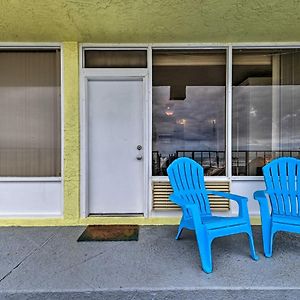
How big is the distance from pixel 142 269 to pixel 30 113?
2.55 meters

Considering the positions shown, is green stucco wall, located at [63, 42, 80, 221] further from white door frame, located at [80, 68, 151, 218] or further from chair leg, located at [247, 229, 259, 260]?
chair leg, located at [247, 229, 259, 260]

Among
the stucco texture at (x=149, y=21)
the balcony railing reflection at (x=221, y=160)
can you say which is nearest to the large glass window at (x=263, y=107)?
the balcony railing reflection at (x=221, y=160)

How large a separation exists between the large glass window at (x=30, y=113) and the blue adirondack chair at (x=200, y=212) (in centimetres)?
168

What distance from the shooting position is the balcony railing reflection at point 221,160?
3814 millimetres

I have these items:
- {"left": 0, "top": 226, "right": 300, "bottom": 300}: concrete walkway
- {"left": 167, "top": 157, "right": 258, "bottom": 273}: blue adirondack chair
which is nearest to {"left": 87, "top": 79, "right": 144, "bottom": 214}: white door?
{"left": 0, "top": 226, "right": 300, "bottom": 300}: concrete walkway

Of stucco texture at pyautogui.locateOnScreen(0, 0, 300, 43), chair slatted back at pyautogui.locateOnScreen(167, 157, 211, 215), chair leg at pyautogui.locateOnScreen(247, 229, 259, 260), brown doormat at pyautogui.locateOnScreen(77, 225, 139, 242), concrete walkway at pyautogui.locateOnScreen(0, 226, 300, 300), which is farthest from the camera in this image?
brown doormat at pyautogui.locateOnScreen(77, 225, 139, 242)

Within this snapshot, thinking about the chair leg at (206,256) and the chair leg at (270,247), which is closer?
the chair leg at (206,256)

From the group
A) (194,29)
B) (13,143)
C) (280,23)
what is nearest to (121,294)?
(13,143)

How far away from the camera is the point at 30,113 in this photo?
148 inches

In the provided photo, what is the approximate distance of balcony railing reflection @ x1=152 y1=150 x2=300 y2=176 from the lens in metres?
3.81

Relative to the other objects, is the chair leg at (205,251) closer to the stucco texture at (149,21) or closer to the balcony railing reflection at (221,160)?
the balcony railing reflection at (221,160)

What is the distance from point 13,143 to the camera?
3.76 meters

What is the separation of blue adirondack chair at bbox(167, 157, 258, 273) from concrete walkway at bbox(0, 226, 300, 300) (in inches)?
7.9

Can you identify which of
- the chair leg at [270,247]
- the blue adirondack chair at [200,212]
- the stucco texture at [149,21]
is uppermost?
the stucco texture at [149,21]
